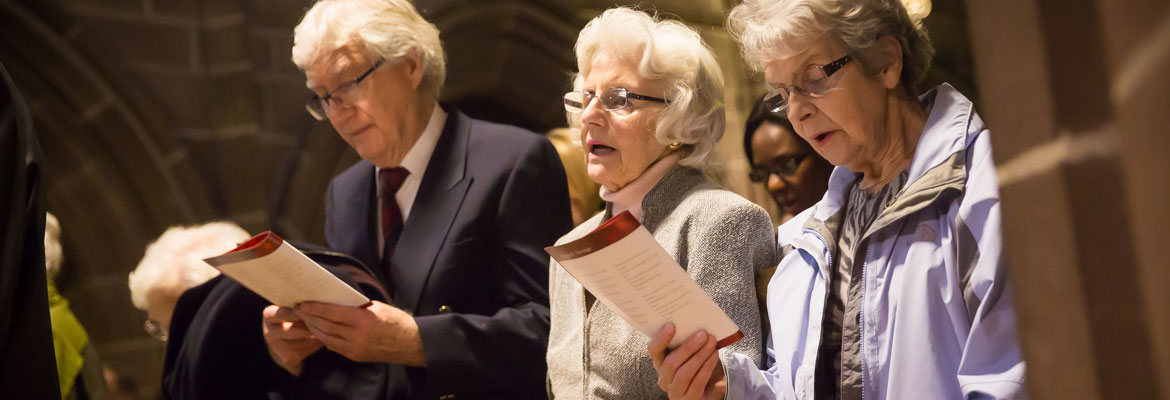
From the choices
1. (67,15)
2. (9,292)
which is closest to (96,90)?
(67,15)

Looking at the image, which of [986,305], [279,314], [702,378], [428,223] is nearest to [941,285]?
[986,305]

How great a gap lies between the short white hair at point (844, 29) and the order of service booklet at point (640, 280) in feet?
1.67

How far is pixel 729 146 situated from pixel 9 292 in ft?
12.6

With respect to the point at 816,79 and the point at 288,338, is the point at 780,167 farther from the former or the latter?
the point at 288,338

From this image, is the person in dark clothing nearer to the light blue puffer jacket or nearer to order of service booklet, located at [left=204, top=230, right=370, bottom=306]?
order of service booklet, located at [left=204, top=230, right=370, bottom=306]

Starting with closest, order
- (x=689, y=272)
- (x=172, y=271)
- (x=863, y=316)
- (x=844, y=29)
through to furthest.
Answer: (x=863, y=316)
(x=844, y=29)
(x=689, y=272)
(x=172, y=271)

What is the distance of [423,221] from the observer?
9.65ft

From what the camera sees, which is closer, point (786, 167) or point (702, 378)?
point (702, 378)

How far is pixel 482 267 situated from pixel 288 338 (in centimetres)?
54

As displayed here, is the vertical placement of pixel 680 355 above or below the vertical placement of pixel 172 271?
above

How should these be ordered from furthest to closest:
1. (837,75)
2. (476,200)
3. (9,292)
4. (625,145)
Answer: (476,200)
(625,145)
(837,75)
(9,292)

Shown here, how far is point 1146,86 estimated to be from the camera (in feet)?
1.64

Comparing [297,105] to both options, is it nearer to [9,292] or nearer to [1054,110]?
[9,292]

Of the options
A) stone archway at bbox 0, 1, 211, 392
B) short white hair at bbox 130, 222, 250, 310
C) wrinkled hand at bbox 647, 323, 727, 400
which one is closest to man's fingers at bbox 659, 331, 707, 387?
wrinkled hand at bbox 647, 323, 727, 400
